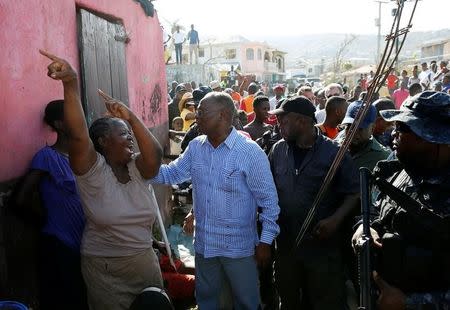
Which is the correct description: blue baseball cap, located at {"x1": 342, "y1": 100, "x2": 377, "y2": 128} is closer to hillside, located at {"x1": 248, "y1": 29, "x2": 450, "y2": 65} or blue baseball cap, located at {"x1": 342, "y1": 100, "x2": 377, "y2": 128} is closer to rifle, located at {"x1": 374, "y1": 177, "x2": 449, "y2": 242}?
rifle, located at {"x1": 374, "y1": 177, "x2": 449, "y2": 242}

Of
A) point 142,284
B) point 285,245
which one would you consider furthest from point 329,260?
point 142,284

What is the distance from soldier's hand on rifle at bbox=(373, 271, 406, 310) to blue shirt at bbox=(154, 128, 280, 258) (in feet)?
3.24

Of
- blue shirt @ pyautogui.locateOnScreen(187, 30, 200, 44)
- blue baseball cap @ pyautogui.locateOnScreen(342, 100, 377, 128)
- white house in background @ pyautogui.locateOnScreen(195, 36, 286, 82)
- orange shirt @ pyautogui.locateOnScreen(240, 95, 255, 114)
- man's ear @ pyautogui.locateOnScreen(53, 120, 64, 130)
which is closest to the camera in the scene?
man's ear @ pyautogui.locateOnScreen(53, 120, 64, 130)

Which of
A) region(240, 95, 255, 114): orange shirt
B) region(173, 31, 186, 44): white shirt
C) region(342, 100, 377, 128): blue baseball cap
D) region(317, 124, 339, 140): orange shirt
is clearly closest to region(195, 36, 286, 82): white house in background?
region(173, 31, 186, 44): white shirt

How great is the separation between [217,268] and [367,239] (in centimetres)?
136

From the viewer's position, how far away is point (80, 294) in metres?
2.76

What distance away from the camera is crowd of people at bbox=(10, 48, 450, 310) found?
201 centimetres

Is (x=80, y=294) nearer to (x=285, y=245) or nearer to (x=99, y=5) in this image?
(x=285, y=245)

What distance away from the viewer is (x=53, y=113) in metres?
2.94

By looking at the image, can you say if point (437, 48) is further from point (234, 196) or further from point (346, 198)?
point (234, 196)

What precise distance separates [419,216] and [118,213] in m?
1.48

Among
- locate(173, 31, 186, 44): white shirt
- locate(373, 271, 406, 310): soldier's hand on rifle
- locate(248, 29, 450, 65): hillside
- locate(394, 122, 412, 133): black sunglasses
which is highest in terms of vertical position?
locate(248, 29, 450, 65): hillside

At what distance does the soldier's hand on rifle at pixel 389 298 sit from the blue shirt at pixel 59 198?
1782 mm

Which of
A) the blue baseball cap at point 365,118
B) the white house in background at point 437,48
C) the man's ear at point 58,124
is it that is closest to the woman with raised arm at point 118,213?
the man's ear at point 58,124
